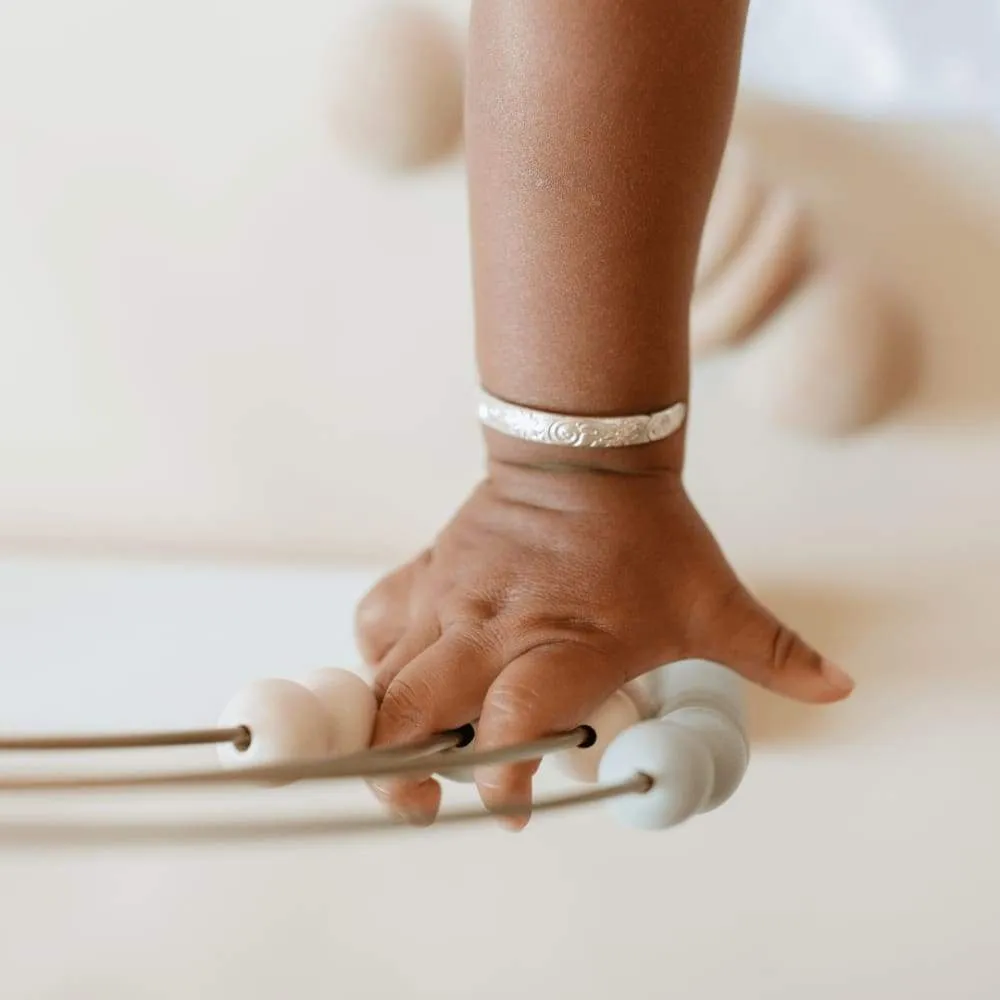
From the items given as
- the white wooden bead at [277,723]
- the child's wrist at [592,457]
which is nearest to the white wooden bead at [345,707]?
the white wooden bead at [277,723]

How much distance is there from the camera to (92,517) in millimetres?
603

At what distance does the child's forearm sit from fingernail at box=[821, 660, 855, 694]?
0.10 metres

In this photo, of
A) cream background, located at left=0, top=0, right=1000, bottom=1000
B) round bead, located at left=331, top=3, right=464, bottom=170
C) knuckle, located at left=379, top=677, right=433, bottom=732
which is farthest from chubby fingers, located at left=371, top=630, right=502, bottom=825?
Result: round bead, located at left=331, top=3, right=464, bottom=170

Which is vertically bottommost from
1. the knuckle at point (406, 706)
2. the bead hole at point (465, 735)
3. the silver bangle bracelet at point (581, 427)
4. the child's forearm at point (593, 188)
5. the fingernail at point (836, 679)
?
the fingernail at point (836, 679)

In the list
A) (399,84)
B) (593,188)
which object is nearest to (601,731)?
(593,188)

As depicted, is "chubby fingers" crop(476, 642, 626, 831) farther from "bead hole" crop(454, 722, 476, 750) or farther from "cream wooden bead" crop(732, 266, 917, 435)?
"cream wooden bead" crop(732, 266, 917, 435)

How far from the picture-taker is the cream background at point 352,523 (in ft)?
1.60

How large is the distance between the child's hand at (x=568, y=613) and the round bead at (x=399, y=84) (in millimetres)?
165

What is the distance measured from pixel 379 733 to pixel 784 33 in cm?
34

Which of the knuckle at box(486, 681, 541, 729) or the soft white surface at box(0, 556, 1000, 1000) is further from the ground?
the knuckle at box(486, 681, 541, 729)

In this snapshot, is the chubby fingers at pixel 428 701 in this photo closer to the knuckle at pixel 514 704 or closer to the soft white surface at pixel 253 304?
the knuckle at pixel 514 704

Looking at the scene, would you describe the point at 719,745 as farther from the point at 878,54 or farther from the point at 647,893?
the point at 878,54

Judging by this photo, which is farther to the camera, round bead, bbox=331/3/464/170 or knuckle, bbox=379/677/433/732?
round bead, bbox=331/3/464/170

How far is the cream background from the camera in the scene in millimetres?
489
